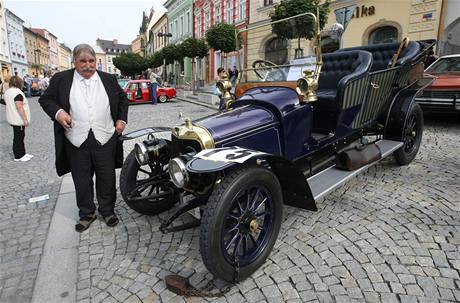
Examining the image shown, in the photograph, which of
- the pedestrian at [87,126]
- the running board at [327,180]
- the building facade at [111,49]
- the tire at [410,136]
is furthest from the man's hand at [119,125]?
the building facade at [111,49]

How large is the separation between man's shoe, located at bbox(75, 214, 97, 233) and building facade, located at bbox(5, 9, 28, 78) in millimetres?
46969

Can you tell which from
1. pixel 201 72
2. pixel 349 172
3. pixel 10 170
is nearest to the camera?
pixel 349 172

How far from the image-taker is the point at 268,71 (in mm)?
3852

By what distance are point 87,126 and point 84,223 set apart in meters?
0.99

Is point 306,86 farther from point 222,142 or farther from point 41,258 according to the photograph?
point 41,258

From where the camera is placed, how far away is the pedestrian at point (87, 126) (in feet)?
9.48

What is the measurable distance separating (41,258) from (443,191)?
416 cm

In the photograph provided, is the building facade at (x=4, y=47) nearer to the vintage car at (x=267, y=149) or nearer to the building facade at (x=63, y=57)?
the vintage car at (x=267, y=149)

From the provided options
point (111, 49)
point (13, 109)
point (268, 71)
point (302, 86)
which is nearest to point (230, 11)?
point (13, 109)

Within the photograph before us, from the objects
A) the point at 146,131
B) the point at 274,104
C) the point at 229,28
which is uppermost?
the point at 229,28

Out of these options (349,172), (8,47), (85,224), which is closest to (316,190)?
(349,172)

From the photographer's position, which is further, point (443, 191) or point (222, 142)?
point (443, 191)

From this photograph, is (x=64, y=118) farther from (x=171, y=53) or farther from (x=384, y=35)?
(x=171, y=53)

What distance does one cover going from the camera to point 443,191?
367 centimetres
